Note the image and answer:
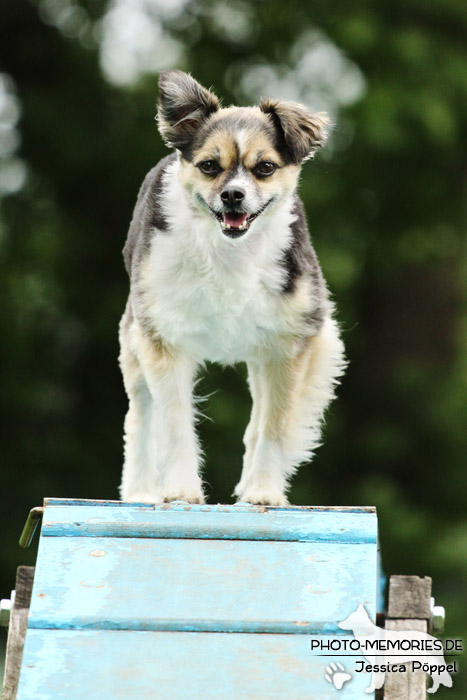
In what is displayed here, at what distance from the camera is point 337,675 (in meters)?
4.67

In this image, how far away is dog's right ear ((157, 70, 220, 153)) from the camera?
623 centimetres

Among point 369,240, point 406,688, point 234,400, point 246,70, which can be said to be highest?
point 246,70

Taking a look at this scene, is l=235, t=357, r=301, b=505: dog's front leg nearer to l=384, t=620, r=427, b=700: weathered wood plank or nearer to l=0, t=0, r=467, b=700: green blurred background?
l=384, t=620, r=427, b=700: weathered wood plank

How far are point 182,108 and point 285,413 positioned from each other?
161 centimetres

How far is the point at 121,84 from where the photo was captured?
15797mm

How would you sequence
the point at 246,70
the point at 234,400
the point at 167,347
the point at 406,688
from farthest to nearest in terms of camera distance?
the point at 246,70 → the point at 234,400 → the point at 167,347 → the point at 406,688

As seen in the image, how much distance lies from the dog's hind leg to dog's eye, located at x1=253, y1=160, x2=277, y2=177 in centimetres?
94

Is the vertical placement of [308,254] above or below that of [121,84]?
below

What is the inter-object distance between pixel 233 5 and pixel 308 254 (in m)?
9.83

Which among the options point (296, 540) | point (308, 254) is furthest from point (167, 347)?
point (296, 540)

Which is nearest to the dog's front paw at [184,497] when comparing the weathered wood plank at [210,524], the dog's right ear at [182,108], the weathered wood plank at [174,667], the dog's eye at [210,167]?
the weathered wood plank at [210,524]

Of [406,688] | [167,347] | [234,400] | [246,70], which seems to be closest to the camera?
[406,688]

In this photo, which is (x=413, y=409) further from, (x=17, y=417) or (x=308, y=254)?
(x=308, y=254)

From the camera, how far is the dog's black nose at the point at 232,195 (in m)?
5.84
